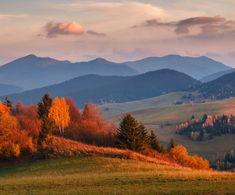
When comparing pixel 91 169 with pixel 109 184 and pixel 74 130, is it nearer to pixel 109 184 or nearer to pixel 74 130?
pixel 109 184

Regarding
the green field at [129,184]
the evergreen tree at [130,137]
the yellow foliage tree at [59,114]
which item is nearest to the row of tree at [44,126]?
the yellow foliage tree at [59,114]

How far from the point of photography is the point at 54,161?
7444 centimetres

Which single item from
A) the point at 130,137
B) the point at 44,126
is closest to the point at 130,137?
the point at 130,137

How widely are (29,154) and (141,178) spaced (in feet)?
130

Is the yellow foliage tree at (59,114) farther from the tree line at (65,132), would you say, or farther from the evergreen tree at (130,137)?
the evergreen tree at (130,137)

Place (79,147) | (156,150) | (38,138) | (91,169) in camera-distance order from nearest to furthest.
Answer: (91,169) → (79,147) → (38,138) → (156,150)

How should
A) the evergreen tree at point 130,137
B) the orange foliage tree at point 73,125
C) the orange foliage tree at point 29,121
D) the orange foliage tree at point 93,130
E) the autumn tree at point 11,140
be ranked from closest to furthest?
the autumn tree at point 11,140, the evergreen tree at point 130,137, the orange foliage tree at point 29,121, the orange foliage tree at point 93,130, the orange foliage tree at point 73,125

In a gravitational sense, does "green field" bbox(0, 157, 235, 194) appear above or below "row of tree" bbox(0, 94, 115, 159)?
below

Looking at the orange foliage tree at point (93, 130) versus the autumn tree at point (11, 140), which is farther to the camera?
the orange foliage tree at point (93, 130)

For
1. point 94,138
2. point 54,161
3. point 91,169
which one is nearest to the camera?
point 91,169

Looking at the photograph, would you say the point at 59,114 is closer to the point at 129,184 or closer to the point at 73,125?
the point at 73,125

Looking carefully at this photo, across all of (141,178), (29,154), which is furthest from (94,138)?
(141,178)

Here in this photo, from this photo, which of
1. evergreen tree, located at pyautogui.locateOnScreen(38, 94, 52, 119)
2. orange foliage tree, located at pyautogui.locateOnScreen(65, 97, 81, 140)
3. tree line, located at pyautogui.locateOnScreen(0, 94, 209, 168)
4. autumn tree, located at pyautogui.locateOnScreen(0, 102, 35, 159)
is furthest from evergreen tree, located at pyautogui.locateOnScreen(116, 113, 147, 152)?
evergreen tree, located at pyautogui.locateOnScreen(38, 94, 52, 119)

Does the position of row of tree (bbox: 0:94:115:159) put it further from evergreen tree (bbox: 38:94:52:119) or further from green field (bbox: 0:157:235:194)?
green field (bbox: 0:157:235:194)
